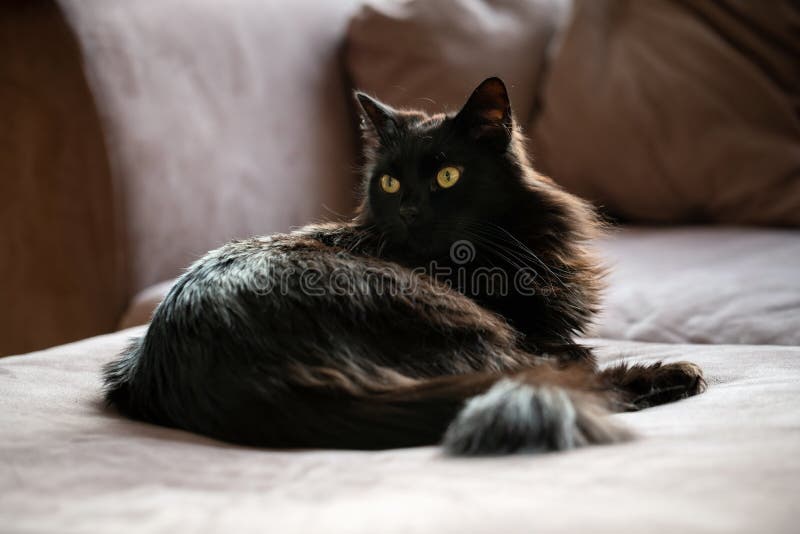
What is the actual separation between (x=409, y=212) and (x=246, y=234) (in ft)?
3.72

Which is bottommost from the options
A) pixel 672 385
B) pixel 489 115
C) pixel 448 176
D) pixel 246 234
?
pixel 246 234

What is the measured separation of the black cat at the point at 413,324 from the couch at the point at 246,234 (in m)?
0.05

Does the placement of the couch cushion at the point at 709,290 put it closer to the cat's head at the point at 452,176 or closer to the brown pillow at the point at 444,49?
the cat's head at the point at 452,176

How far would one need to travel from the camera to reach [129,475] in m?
0.86

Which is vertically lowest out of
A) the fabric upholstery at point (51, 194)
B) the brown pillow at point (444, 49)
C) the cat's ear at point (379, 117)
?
the fabric upholstery at point (51, 194)

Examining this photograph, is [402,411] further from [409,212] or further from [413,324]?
[409,212]

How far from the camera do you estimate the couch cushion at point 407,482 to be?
68 centimetres

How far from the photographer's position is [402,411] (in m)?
0.98

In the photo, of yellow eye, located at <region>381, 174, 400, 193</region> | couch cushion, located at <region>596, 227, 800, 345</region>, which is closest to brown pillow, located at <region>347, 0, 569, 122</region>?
couch cushion, located at <region>596, 227, 800, 345</region>

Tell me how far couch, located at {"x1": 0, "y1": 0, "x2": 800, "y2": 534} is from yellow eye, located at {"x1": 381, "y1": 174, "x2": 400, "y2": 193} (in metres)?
0.53

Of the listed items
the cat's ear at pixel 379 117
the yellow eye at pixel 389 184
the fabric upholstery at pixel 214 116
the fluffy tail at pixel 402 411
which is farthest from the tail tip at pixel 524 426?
the fabric upholstery at pixel 214 116

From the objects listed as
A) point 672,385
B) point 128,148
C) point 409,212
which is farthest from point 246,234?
point 672,385

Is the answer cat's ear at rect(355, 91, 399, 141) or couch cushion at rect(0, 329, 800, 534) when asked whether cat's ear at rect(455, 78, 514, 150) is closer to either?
cat's ear at rect(355, 91, 399, 141)

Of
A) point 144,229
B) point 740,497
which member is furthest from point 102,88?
point 740,497
